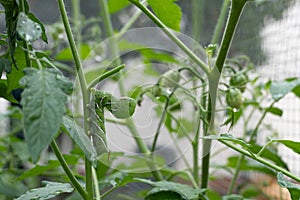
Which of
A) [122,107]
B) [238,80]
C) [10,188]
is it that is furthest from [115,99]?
[10,188]

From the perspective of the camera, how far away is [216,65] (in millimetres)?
397

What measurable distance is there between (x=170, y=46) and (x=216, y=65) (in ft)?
0.27

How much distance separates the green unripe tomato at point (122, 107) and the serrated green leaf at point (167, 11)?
0.17m

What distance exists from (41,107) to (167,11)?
0.25m

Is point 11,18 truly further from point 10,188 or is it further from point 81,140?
point 10,188

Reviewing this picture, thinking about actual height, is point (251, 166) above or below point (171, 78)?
below

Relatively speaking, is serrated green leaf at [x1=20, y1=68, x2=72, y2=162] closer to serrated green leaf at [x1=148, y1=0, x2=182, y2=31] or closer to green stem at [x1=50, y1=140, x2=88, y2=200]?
green stem at [x1=50, y1=140, x2=88, y2=200]

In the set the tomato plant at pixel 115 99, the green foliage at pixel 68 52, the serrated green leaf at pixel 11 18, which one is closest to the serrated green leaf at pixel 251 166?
the tomato plant at pixel 115 99

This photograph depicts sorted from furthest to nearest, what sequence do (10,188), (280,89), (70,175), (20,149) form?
(20,149) → (10,188) → (280,89) → (70,175)

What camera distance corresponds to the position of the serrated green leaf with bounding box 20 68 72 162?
0.71 ft

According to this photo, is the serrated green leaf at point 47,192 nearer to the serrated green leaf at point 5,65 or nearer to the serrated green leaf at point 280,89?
the serrated green leaf at point 5,65

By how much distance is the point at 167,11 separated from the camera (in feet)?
1.47

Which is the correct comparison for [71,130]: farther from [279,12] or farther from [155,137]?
[279,12]

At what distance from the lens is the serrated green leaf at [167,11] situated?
441mm
